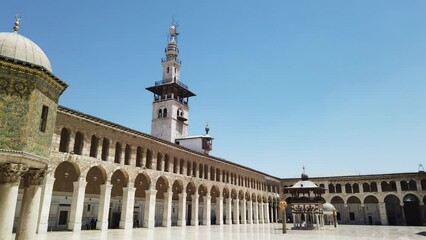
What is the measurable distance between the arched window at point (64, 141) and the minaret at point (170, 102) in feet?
83.8

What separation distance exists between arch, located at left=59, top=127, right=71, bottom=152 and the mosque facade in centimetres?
7

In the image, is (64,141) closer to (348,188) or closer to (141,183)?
(141,183)

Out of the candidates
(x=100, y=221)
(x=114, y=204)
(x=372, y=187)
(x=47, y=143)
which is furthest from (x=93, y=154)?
(x=372, y=187)

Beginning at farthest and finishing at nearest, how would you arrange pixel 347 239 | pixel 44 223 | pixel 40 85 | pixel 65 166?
pixel 65 166 < pixel 347 239 < pixel 44 223 < pixel 40 85

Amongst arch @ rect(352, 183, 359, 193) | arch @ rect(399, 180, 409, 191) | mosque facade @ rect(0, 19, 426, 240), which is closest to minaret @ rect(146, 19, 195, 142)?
mosque facade @ rect(0, 19, 426, 240)

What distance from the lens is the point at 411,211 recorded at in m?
50.5

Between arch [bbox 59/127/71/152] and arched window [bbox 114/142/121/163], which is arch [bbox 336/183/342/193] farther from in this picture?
arch [bbox 59/127/71/152]

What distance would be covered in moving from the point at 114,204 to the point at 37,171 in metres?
20.7

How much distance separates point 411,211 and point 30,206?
184 ft

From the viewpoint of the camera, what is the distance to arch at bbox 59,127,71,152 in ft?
71.1

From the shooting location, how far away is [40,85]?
10.0m

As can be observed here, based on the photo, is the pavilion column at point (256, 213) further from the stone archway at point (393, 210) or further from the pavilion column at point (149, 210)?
the pavilion column at point (149, 210)

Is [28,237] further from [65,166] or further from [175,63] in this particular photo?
[175,63]

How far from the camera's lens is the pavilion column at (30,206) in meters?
9.63
